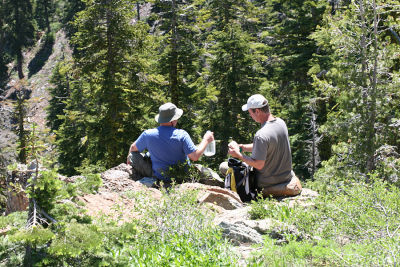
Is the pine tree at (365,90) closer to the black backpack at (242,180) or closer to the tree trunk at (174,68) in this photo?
the black backpack at (242,180)

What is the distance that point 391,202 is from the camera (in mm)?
4355

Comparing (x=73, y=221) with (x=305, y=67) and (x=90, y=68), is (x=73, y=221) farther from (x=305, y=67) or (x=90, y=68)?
(x=305, y=67)

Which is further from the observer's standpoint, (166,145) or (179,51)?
(179,51)

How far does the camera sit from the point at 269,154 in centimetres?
586

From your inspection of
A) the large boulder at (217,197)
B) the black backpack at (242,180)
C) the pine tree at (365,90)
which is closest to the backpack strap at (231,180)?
the black backpack at (242,180)

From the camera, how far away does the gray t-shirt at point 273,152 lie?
223 inches

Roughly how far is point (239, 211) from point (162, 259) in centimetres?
227

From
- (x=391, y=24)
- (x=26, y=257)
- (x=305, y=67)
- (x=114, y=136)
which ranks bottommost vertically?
(x=114, y=136)

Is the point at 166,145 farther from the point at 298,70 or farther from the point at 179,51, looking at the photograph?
the point at 298,70

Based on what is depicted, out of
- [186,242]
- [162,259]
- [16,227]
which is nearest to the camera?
[16,227]

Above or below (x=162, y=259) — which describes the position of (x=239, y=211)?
below

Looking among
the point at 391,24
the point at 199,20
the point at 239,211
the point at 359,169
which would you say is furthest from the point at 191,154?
the point at 199,20

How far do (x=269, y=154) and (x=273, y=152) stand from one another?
69mm

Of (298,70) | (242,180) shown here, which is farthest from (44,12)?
(242,180)
